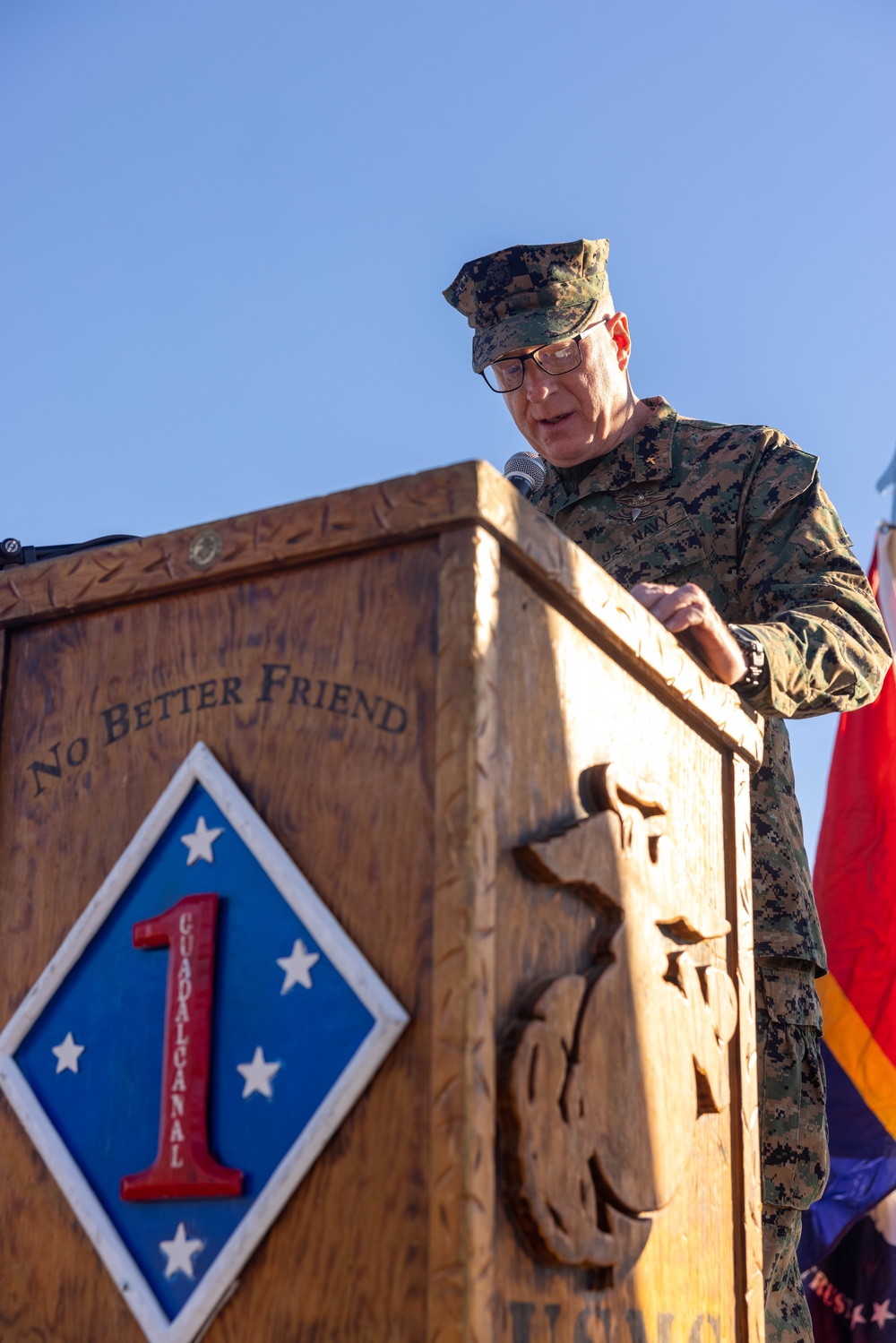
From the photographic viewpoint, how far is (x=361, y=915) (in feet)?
3.27

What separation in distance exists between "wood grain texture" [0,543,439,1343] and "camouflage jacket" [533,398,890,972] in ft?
2.61

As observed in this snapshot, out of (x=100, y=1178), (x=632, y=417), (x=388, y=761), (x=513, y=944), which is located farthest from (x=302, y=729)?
(x=632, y=417)

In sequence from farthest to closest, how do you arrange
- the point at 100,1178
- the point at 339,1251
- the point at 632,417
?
the point at 632,417, the point at 100,1178, the point at 339,1251

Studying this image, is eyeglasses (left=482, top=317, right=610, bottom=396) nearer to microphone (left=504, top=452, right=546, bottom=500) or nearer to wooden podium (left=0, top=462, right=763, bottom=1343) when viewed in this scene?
microphone (left=504, top=452, right=546, bottom=500)

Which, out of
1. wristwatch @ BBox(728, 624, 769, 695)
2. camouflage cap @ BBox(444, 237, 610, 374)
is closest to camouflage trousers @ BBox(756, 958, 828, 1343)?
wristwatch @ BBox(728, 624, 769, 695)

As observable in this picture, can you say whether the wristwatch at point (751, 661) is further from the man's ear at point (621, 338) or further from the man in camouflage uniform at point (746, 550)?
the man's ear at point (621, 338)

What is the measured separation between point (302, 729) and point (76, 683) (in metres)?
0.24

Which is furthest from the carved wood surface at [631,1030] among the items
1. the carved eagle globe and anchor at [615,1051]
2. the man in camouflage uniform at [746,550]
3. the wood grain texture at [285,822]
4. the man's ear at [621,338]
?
the man's ear at [621,338]

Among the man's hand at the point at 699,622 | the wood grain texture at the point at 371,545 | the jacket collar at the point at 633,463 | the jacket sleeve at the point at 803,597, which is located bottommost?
the wood grain texture at the point at 371,545

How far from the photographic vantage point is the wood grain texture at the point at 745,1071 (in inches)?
55.7

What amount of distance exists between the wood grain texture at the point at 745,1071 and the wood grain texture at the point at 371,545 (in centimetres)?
26

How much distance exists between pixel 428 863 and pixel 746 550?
1204 mm

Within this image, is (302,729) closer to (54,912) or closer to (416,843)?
(416,843)

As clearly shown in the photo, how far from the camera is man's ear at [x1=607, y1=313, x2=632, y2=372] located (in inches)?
93.6
